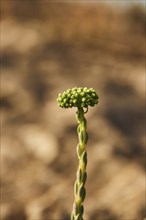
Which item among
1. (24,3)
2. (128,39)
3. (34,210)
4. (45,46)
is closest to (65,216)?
(34,210)

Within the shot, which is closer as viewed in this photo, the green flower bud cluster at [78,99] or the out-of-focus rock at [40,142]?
the green flower bud cluster at [78,99]

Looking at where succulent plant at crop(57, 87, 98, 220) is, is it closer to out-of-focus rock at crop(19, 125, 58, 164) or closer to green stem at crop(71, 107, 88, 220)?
green stem at crop(71, 107, 88, 220)

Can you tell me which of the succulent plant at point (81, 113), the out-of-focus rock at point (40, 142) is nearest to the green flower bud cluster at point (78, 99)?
the succulent plant at point (81, 113)

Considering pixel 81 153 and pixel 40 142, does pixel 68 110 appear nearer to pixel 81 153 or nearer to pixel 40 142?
pixel 40 142

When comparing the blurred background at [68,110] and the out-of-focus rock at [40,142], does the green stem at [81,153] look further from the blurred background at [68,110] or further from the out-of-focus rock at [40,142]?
the out-of-focus rock at [40,142]

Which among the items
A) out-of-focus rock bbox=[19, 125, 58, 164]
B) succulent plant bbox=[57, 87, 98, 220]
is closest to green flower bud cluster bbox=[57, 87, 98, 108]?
succulent plant bbox=[57, 87, 98, 220]

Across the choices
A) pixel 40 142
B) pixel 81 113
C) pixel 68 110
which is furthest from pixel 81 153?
pixel 68 110

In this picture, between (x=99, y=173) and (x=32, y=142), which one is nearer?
(x=99, y=173)

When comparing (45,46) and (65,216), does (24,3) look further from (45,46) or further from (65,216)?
(65,216)
